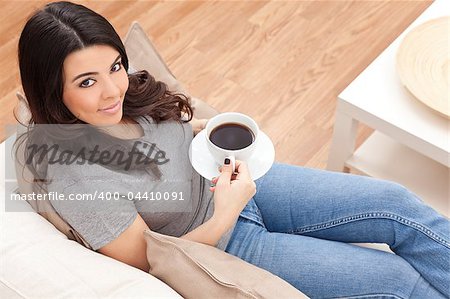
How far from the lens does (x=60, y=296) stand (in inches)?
40.4

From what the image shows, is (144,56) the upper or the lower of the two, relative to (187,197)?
upper

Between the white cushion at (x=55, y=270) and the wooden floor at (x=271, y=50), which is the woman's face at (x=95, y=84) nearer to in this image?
the white cushion at (x=55, y=270)

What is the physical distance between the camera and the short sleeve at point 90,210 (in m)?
1.18

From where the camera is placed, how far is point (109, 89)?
1199 mm

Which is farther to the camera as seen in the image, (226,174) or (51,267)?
(226,174)

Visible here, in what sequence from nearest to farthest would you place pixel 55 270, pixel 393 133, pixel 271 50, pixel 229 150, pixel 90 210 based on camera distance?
pixel 55 270
pixel 90 210
pixel 229 150
pixel 393 133
pixel 271 50

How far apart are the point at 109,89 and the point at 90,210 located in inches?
9.2

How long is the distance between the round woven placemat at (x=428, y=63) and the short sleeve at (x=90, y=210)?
2.82 ft

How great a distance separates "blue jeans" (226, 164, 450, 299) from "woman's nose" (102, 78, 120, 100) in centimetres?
43

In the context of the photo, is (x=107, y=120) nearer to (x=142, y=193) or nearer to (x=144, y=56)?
(x=142, y=193)

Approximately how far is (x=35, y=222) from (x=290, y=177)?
0.61 metres

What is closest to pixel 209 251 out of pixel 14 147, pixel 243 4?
pixel 14 147

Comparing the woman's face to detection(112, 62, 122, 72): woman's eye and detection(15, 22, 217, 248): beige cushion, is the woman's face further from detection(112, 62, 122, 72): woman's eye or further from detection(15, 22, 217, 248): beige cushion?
detection(15, 22, 217, 248): beige cushion

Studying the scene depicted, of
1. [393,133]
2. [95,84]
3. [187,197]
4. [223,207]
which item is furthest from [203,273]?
[393,133]
